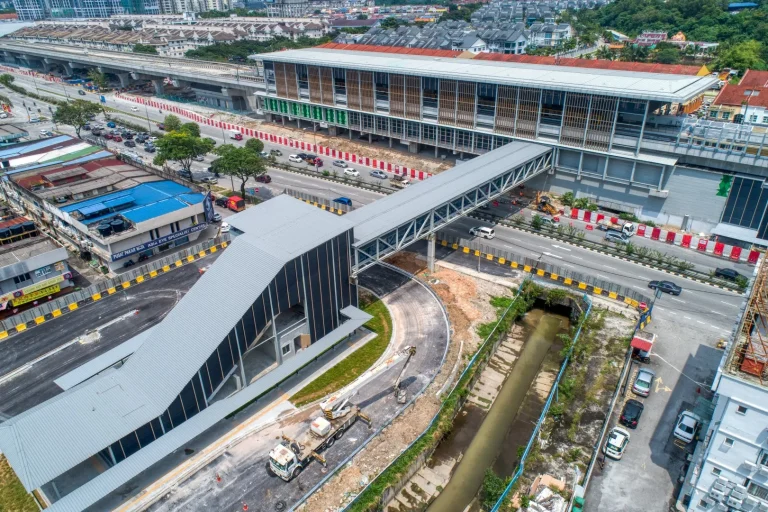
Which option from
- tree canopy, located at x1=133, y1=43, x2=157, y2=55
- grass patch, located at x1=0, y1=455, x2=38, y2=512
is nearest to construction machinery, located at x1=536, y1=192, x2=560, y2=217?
grass patch, located at x1=0, y1=455, x2=38, y2=512

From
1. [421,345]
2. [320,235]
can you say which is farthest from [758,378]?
[320,235]

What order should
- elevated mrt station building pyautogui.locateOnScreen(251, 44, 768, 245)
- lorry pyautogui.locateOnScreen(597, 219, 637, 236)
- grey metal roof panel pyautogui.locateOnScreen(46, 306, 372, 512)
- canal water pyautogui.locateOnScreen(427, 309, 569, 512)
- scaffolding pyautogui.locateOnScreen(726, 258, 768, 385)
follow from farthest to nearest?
lorry pyautogui.locateOnScreen(597, 219, 637, 236) → elevated mrt station building pyautogui.locateOnScreen(251, 44, 768, 245) → canal water pyautogui.locateOnScreen(427, 309, 569, 512) → grey metal roof panel pyautogui.locateOnScreen(46, 306, 372, 512) → scaffolding pyautogui.locateOnScreen(726, 258, 768, 385)

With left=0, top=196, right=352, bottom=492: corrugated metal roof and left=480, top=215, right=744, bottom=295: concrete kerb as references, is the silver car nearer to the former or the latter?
left=480, top=215, right=744, bottom=295: concrete kerb

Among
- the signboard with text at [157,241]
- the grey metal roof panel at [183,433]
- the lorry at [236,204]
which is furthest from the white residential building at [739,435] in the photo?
the lorry at [236,204]

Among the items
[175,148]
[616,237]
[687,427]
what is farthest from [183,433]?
[175,148]

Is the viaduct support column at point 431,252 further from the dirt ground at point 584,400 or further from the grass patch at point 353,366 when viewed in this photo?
the dirt ground at point 584,400

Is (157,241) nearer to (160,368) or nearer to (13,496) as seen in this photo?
(160,368)
